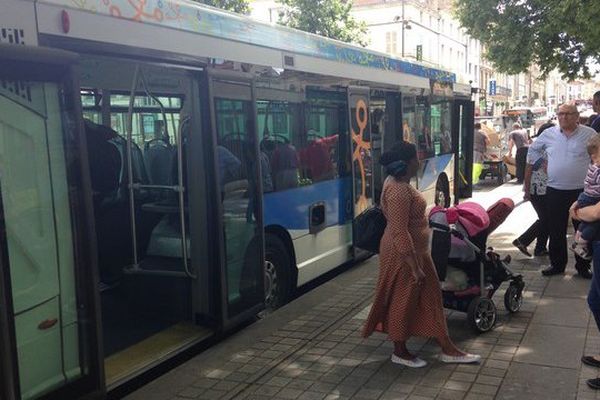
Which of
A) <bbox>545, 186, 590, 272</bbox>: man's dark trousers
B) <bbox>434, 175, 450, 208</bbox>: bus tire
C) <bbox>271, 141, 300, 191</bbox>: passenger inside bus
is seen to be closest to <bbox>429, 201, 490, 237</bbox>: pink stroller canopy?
<bbox>271, 141, 300, 191</bbox>: passenger inside bus

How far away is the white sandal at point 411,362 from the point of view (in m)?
4.45

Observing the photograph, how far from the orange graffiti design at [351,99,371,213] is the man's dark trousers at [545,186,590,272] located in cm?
214

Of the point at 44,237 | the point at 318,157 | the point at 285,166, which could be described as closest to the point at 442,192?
the point at 318,157

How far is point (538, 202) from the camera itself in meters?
7.48

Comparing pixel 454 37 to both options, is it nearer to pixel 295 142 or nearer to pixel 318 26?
pixel 318 26

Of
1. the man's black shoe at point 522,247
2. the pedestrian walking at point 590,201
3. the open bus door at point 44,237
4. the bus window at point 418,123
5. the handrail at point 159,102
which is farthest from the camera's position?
the bus window at point 418,123

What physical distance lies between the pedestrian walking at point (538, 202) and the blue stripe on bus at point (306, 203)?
2114 millimetres

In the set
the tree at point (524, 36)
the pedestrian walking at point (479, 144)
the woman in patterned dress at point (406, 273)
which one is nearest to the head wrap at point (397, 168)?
the woman in patterned dress at point (406, 273)

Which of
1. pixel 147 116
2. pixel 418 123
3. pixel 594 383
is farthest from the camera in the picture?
pixel 418 123

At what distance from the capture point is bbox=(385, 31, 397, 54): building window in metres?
51.5

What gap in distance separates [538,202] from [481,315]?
290cm

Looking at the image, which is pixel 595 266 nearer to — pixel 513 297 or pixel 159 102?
pixel 513 297

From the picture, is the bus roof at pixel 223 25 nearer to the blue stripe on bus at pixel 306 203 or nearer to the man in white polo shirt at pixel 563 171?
the blue stripe on bus at pixel 306 203

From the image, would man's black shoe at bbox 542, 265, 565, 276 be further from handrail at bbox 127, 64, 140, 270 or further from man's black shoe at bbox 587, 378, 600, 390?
handrail at bbox 127, 64, 140, 270
